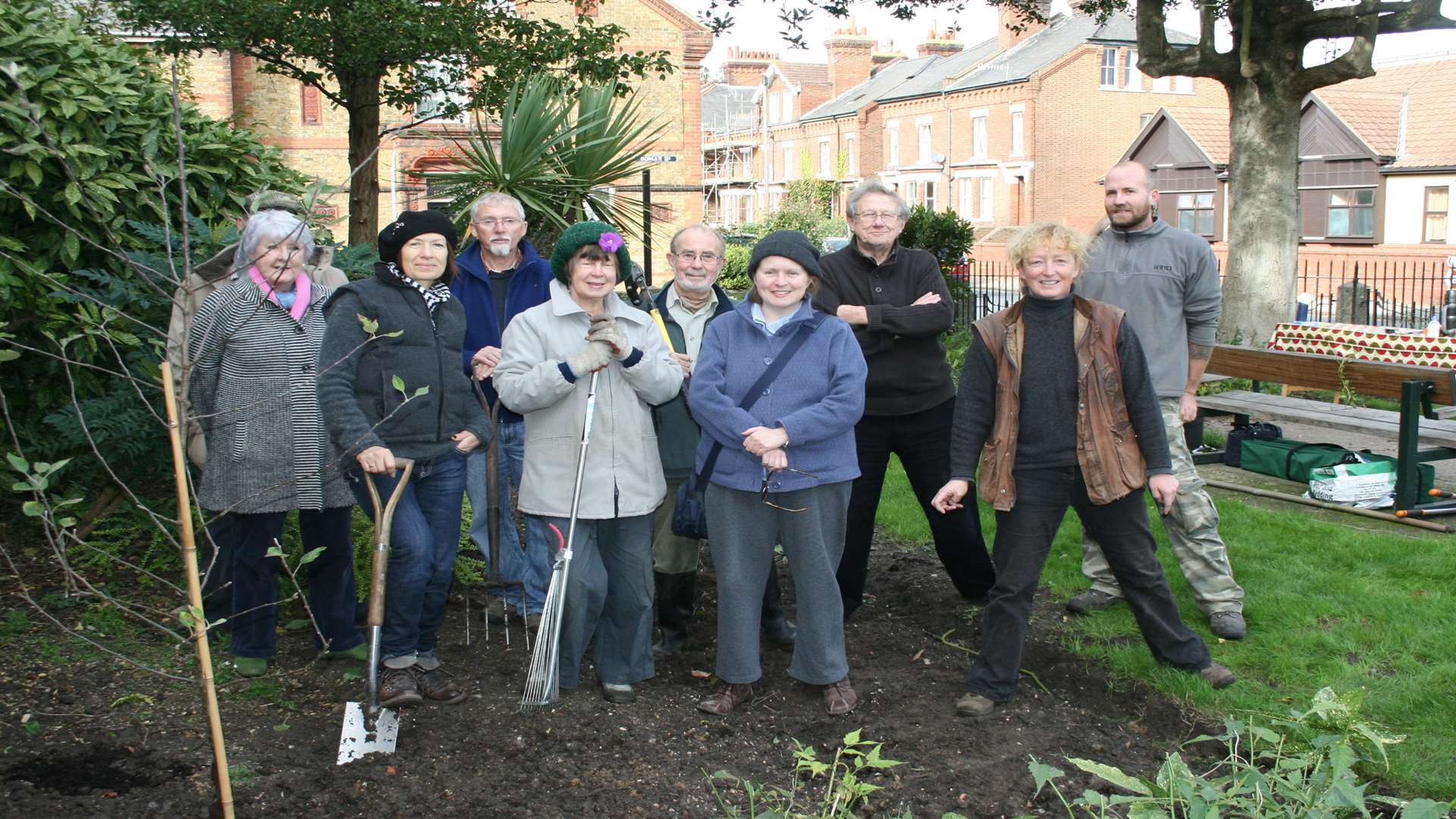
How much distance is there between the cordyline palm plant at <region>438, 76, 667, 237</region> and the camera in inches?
286

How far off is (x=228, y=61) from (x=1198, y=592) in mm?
27501

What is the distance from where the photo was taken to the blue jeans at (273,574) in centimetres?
441

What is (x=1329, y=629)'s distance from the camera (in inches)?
190

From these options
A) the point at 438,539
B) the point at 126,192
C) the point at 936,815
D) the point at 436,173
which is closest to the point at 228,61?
the point at 436,173

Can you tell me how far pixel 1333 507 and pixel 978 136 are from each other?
45.8 m

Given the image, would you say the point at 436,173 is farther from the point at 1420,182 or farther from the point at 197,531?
the point at 1420,182

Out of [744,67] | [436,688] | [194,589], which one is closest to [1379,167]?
[436,688]

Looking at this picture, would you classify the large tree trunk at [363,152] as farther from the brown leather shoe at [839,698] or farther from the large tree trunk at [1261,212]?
the large tree trunk at [1261,212]

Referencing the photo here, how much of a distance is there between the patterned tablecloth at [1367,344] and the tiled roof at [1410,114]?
23.7 meters

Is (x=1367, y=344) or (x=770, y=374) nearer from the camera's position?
(x=770, y=374)

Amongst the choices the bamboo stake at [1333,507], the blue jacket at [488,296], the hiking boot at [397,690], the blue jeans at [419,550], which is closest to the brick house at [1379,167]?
the bamboo stake at [1333,507]

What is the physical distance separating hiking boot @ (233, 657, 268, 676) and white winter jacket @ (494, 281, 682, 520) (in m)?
1.14

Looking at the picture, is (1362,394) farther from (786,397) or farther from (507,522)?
(507,522)

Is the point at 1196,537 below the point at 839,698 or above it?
above
